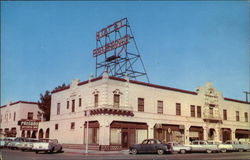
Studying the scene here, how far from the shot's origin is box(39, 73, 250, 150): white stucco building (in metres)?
34.9

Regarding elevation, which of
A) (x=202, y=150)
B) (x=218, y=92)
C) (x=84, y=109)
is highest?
(x=218, y=92)

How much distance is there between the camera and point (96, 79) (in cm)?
3659

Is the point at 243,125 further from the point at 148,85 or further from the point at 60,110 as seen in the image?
the point at 60,110

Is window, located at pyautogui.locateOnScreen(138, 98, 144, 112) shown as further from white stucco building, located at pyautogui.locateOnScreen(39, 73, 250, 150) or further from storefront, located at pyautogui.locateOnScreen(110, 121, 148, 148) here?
storefront, located at pyautogui.locateOnScreen(110, 121, 148, 148)

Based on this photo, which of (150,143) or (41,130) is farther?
(41,130)

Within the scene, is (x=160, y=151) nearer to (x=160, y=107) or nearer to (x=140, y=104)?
(x=140, y=104)

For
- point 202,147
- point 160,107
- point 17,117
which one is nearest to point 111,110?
point 160,107

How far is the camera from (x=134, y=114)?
121 ft

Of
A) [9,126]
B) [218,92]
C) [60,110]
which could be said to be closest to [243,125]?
[218,92]

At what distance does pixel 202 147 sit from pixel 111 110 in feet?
38.0

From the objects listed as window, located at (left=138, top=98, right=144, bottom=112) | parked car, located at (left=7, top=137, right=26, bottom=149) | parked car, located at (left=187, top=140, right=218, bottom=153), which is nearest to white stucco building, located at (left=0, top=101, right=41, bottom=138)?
parked car, located at (left=7, top=137, right=26, bottom=149)

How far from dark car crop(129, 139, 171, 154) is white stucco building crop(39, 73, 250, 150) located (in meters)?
5.64

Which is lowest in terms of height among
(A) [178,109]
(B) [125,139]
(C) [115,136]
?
(B) [125,139]

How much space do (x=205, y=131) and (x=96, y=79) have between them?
21.2 m
